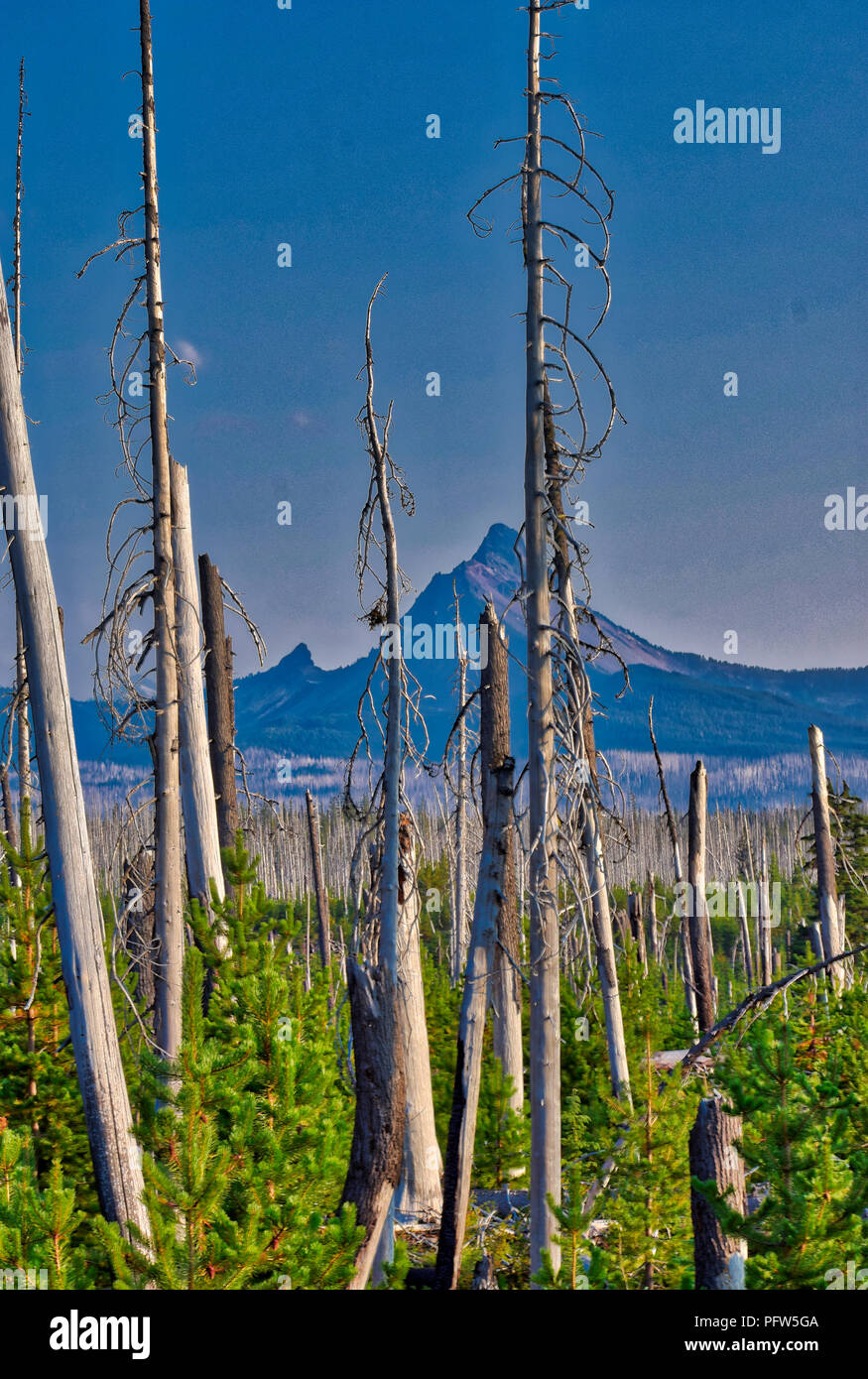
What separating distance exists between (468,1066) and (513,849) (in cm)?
265

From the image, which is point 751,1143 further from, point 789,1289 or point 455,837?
point 455,837

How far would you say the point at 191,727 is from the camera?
9.92m

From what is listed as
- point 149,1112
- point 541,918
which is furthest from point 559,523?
point 149,1112

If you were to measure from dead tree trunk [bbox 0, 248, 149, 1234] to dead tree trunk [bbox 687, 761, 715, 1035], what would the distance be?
858 cm

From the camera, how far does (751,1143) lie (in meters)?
5.25

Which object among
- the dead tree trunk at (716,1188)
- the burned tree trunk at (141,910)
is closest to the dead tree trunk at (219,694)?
the burned tree trunk at (141,910)

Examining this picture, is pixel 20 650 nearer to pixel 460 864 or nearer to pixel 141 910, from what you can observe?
pixel 141 910

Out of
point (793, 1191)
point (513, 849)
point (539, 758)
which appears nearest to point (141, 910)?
point (513, 849)

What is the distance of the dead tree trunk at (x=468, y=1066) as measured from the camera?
677 centimetres

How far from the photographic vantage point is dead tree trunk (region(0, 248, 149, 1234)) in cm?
642

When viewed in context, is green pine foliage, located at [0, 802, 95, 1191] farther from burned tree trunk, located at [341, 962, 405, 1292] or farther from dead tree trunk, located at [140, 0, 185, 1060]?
burned tree trunk, located at [341, 962, 405, 1292]

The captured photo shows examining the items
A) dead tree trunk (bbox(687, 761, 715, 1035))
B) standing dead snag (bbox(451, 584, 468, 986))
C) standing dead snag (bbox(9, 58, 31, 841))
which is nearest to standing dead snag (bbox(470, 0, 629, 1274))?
standing dead snag (bbox(9, 58, 31, 841))

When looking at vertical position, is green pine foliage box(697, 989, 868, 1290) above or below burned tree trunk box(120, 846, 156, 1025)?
below
